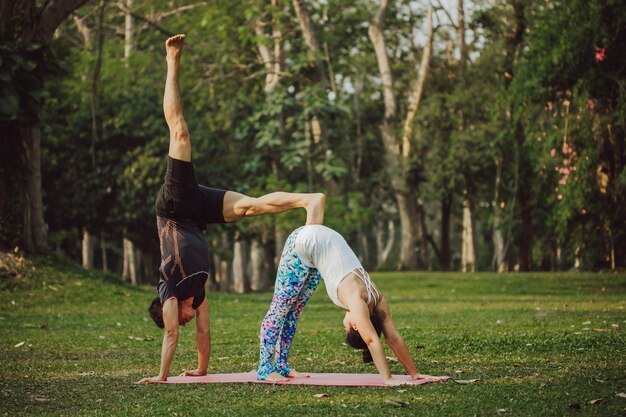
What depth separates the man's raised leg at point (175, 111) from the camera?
33.0 feet


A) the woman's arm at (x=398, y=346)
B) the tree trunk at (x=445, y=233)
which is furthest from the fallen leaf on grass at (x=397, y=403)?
the tree trunk at (x=445, y=233)

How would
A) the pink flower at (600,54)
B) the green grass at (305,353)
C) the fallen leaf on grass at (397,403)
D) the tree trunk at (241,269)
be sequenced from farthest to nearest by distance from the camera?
1. the tree trunk at (241,269)
2. the pink flower at (600,54)
3. the green grass at (305,353)
4. the fallen leaf on grass at (397,403)

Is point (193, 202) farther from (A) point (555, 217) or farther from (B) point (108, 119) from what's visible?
(B) point (108, 119)

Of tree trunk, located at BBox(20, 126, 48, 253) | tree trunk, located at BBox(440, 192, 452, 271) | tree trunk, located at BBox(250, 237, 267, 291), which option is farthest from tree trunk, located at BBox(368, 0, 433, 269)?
tree trunk, located at BBox(20, 126, 48, 253)

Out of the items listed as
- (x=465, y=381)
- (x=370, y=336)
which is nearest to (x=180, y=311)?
(x=370, y=336)

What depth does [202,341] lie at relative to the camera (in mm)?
10367

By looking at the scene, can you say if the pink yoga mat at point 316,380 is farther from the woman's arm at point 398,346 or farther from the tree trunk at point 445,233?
the tree trunk at point 445,233

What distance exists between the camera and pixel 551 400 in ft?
26.3

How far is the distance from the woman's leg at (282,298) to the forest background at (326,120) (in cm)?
1128

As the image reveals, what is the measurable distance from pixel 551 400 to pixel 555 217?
70.1 ft

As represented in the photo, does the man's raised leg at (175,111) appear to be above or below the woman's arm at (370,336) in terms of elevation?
above

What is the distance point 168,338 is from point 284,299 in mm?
1076

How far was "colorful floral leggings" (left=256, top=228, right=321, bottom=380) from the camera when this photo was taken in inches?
382

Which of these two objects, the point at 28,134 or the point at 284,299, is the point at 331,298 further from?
the point at 28,134
